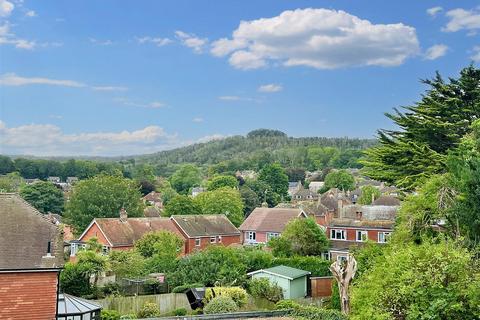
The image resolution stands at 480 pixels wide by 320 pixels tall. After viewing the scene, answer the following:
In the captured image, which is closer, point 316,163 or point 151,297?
point 151,297

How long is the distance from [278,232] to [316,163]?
144375 mm

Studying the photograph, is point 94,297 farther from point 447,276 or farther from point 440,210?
point 447,276

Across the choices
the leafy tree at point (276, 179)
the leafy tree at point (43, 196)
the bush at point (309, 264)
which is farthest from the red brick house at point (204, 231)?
the leafy tree at point (276, 179)

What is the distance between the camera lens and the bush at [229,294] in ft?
94.9

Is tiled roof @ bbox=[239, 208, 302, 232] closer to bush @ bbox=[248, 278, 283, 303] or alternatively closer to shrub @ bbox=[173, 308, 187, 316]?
bush @ bbox=[248, 278, 283, 303]

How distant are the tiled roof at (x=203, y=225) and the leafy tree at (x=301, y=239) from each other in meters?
14.2

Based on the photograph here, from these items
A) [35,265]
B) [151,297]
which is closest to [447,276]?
[35,265]

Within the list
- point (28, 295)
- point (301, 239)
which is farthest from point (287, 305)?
point (28, 295)

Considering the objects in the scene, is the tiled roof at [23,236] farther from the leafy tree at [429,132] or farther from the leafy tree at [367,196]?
the leafy tree at [367,196]

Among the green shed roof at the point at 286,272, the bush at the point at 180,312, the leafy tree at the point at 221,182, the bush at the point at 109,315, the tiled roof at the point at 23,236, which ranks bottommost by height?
the bush at the point at 180,312

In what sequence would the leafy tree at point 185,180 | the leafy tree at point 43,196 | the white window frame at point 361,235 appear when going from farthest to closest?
the leafy tree at point 185,180 → the leafy tree at point 43,196 → the white window frame at point 361,235

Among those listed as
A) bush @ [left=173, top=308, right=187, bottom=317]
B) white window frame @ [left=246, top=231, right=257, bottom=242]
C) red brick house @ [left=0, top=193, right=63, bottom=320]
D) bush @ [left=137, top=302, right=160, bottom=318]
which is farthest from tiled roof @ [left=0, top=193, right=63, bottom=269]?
white window frame @ [left=246, top=231, right=257, bottom=242]

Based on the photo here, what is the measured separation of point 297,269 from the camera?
3603 centimetres

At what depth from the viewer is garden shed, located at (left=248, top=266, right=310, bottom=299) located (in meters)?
33.8
